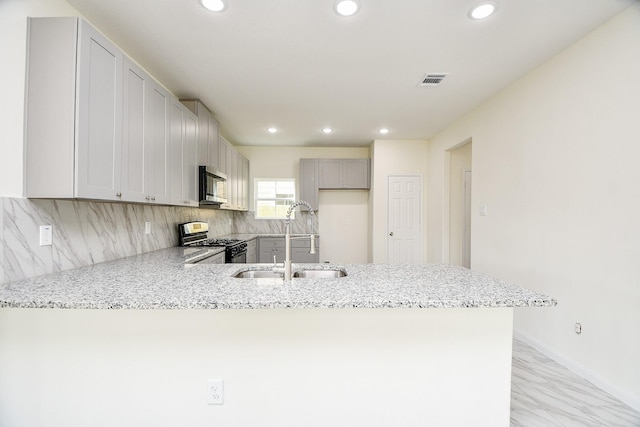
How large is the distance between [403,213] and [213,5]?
430 cm

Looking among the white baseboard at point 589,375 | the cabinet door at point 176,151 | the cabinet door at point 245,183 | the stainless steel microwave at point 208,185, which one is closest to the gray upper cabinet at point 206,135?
the stainless steel microwave at point 208,185

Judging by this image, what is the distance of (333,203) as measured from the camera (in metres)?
5.73

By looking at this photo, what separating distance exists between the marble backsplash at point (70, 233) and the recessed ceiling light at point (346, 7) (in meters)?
2.24

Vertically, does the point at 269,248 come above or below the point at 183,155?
below

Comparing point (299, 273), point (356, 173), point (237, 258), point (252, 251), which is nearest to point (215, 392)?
point (299, 273)

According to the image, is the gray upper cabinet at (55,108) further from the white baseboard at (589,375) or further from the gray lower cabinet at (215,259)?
the white baseboard at (589,375)

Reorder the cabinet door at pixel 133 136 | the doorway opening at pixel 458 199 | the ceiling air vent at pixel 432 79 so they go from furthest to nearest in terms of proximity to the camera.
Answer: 1. the doorway opening at pixel 458 199
2. the ceiling air vent at pixel 432 79
3. the cabinet door at pixel 133 136

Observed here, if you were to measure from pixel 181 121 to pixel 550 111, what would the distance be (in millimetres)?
3506

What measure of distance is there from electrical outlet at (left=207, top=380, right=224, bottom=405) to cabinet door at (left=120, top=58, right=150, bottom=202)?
1371 millimetres

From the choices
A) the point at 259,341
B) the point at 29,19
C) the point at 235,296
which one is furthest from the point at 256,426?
the point at 29,19

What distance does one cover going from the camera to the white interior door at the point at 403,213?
521cm

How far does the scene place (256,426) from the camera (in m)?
1.43

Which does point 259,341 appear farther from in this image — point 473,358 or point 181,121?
point 181,121

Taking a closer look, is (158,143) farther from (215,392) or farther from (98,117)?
(215,392)
